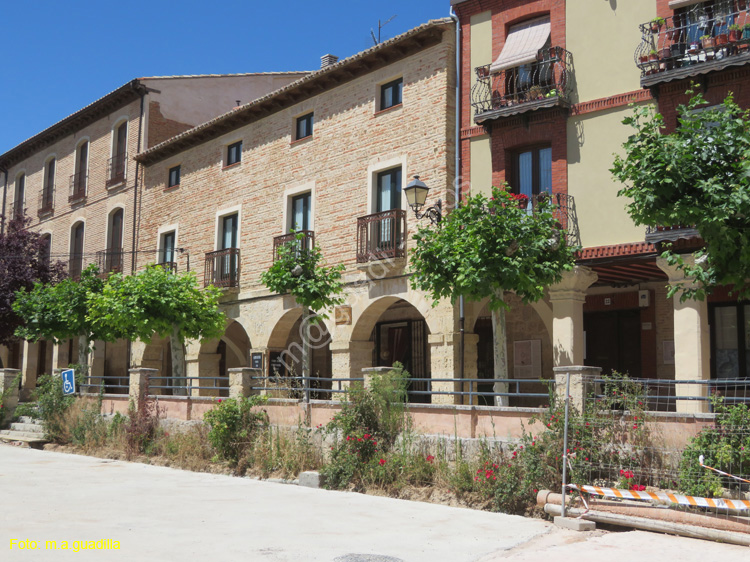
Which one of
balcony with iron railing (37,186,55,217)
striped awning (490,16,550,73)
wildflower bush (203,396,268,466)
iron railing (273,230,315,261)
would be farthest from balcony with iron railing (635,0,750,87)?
balcony with iron railing (37,186,55,217)

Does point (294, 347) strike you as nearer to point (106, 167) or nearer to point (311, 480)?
point (311, 480)

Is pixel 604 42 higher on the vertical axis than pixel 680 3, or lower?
lower

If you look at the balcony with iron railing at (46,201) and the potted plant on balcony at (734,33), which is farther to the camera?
the balcony with iron railing at (46,201)

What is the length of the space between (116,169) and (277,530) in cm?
1991

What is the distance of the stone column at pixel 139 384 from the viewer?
17.6m

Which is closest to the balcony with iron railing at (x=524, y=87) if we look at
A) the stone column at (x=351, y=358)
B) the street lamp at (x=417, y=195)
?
the street lamp at (x=417, y=195)

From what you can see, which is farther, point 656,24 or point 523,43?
point 523,43

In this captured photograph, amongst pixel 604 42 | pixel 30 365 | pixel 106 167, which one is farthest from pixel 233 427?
pixel 30 365

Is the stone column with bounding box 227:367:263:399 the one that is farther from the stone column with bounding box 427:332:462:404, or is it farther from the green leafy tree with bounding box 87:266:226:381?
the green leafy tree with bounding box 87:266:226:381

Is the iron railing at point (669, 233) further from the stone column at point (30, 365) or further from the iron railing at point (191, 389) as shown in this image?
the stone column at point (30, 365)

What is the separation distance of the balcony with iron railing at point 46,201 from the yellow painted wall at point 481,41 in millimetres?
19596

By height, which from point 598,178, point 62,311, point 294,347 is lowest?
point 294,347

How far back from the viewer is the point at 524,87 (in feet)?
48.3

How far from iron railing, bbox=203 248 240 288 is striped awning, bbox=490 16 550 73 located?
8927mm
